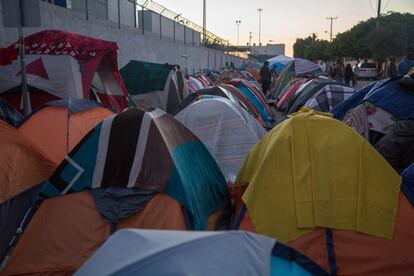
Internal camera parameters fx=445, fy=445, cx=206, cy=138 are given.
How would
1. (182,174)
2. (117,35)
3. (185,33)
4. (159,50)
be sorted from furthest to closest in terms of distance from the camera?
1. (185,33)
2. (159,50)
3. (117,35)
4. (182,174)

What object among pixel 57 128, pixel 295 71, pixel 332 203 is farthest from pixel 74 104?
pixel 295 71

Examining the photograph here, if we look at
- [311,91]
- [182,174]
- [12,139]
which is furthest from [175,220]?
[311,91]

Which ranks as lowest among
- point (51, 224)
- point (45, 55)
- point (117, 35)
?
point (51, 224)

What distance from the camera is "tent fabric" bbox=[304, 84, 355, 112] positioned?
11.3 m

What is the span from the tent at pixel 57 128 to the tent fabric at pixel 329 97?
6.71 m

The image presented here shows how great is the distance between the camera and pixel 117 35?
18.7 meters

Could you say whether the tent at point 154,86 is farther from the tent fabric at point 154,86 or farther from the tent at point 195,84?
the tent at point 195,84

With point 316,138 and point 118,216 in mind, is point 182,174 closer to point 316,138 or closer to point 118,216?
point 118,216

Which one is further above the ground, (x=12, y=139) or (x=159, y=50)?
(x=159, y=50)

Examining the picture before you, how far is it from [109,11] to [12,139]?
15.2 m

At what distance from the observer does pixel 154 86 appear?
1215 centimetres

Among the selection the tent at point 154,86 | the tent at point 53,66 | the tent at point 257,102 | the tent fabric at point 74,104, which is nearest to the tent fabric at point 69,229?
the tent fabric at point 74,104

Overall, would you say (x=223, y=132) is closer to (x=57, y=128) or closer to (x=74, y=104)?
(x=74, y=104)

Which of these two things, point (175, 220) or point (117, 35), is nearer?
point (175, 220)
